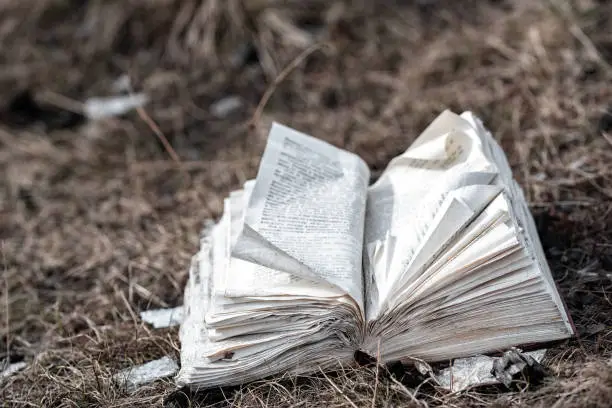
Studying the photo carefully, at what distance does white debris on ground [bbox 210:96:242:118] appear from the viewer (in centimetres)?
383

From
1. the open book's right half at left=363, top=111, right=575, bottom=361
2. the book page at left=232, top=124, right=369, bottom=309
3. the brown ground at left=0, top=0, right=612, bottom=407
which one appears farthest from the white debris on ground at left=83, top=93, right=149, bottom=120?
the open book's right half at left=363, top=111, right=575, bottom=361

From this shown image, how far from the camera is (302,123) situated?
3533mm

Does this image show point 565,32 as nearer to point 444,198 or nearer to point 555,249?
point 555,249

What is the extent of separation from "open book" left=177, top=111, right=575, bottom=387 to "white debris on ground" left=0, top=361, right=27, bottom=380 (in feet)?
1.90

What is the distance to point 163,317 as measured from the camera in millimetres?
2246

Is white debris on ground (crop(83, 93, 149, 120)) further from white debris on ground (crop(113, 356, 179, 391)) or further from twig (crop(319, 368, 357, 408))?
twig (crop(319, 368, 357, 408))

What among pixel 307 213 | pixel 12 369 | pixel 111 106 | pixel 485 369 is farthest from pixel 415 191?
pixel 111 106

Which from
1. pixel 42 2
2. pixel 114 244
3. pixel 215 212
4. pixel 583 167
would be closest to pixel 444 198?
pixel 583 167

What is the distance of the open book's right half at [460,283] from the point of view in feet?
5.45

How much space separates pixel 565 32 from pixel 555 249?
1487 millimetres

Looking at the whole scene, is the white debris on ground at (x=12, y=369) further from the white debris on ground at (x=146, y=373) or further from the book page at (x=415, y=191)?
the book page at (x=415, y=191)

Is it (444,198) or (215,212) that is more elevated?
(444,198)

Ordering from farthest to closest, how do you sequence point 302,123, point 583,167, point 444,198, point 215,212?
point 302,123
point 215,212
point 583,167
point 444,198

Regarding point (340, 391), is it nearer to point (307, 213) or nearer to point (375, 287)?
point (375, 287)
